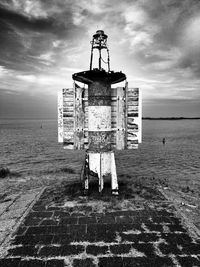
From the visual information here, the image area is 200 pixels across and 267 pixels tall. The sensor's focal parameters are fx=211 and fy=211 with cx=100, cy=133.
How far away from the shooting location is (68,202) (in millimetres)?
6008

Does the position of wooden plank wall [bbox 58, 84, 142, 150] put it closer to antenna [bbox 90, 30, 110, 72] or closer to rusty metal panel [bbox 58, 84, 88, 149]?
rusty metal panel [bbox 58, 84, 88, 149]

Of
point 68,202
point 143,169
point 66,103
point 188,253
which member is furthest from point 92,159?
point 143,169

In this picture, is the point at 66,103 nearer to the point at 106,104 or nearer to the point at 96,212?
the point at 106,104

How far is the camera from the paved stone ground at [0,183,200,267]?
3656 millimetres

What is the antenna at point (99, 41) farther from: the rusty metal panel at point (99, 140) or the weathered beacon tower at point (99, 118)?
the rusty metal panel at point (99, 140)

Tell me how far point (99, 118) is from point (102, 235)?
3667 millimetres

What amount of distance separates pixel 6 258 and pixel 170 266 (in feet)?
9.20

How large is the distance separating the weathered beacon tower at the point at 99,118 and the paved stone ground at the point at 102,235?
129 centimetres

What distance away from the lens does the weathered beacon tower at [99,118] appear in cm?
695

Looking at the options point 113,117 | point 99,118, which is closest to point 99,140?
point 99,118

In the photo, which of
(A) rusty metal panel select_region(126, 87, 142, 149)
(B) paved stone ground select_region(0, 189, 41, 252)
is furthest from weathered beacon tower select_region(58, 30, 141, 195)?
(B) paved stone ground select_region(0, 189, 41, 252)

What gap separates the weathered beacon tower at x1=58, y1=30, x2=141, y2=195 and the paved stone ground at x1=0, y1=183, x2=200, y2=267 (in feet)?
→ 4.23

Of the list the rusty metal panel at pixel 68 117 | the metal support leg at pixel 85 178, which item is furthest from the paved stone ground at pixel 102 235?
the rusty metal panel at pixel 68 117

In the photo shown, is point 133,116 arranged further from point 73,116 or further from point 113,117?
point 73,116
